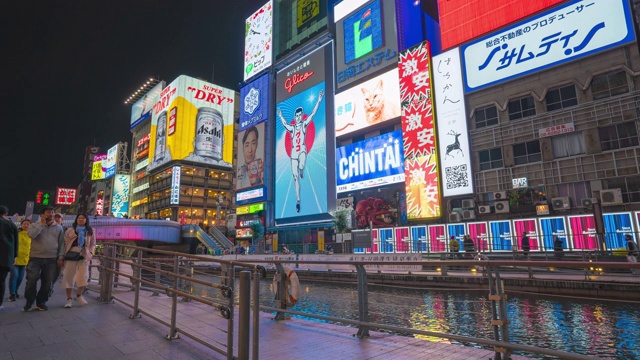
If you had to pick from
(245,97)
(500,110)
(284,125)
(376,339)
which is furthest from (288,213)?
(376,339)

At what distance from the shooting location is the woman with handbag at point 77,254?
7133mm

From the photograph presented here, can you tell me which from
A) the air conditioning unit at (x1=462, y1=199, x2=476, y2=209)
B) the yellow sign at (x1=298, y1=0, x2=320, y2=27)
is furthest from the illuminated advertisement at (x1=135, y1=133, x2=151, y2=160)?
the air conditioning unit at (x1=462, y1=199, x2=476, y2=209)

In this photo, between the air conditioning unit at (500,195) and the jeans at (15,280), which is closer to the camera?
the jeans at (15,280)

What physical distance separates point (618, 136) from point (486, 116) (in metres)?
8.46

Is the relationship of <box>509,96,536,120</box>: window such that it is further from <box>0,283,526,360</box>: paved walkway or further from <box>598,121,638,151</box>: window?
<box>0,283,526,360</box>: paved walkway

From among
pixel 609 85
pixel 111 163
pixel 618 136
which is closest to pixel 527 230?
pixel 618 136

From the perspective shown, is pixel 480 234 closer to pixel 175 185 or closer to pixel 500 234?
pixel 500 234

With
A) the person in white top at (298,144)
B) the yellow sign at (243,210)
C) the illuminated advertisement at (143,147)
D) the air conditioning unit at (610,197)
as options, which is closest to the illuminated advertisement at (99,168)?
the illuminated advertisement at (143,147)

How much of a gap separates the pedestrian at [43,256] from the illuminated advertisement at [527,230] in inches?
957

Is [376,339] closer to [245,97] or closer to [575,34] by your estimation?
[575,34]

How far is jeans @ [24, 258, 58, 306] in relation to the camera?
6676 mm

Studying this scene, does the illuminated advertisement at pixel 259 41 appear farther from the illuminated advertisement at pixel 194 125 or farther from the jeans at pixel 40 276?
the jeans at pixel 40 276

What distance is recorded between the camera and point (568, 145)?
24234 mm

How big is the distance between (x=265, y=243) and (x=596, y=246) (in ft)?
128
